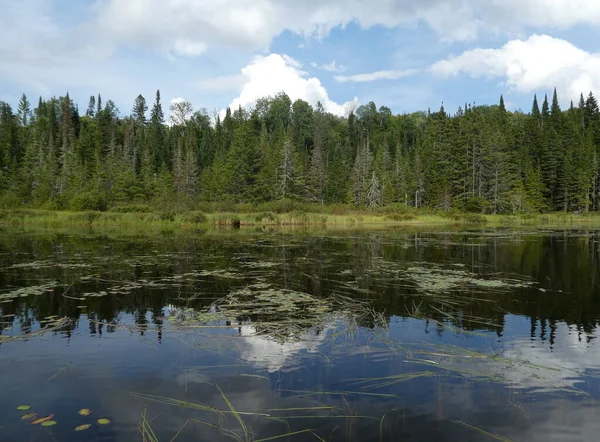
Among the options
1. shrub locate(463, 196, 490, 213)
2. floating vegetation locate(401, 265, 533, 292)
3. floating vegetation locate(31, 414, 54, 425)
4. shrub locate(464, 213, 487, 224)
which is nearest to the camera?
floating vegetation locate(31, 414, 54, 425)

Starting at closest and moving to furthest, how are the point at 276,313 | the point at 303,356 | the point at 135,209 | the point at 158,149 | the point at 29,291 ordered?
the point at 303,356 < the point at 276,313 < the point at 29,291 < the point at 135,209 < the point at 158,149

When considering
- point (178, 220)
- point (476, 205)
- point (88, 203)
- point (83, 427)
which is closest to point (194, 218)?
point (178, 220)

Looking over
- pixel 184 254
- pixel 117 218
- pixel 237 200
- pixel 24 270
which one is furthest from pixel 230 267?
pixel 237 200

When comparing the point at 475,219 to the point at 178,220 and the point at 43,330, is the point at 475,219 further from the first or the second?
the point at 43,330

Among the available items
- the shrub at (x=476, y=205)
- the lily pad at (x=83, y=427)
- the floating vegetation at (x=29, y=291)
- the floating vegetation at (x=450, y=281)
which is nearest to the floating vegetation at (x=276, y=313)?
the floating vegetation at (x=450, y=281)

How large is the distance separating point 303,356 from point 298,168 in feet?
219

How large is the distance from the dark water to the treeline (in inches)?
1571

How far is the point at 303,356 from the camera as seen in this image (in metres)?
6.51

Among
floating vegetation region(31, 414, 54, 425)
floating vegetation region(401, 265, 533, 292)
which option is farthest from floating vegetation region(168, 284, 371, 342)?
floating vegetation region(31, 414, 54, 425)

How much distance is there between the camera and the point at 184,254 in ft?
63.2

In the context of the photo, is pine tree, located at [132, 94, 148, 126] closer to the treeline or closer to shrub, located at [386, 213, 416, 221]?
the treeline

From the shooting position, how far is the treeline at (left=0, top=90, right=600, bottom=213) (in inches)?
2621

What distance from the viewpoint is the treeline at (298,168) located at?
66562 mm

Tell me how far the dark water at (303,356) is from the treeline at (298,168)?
39.9m
